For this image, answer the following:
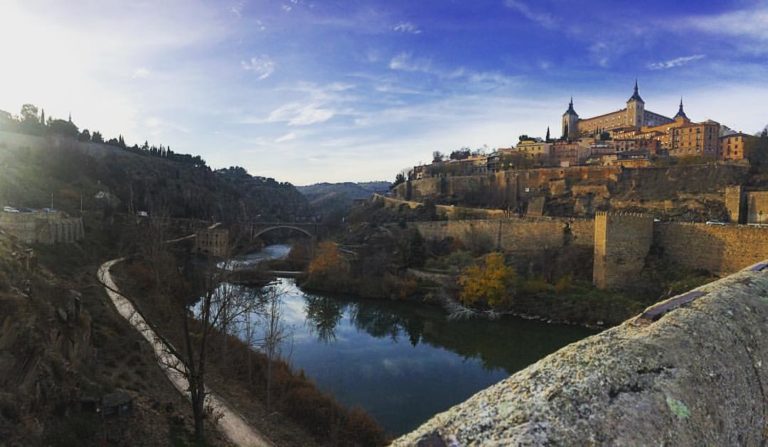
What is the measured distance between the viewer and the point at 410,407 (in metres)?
13.4

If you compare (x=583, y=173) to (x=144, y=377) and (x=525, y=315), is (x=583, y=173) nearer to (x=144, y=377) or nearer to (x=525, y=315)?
(x=525, y=315)

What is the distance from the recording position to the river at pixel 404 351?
14.1 meters

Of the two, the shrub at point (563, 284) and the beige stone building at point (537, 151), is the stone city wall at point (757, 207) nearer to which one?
the shrub at point (563, 284)

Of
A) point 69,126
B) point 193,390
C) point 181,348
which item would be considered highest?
point 69,126

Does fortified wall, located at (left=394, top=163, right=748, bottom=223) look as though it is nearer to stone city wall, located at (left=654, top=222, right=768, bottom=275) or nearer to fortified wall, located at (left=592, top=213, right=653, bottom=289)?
stone city wall, located at (left=654, top=222, right=768, bottom=275)

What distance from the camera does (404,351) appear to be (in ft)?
63.1

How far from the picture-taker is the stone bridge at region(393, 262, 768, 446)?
4.17 ft

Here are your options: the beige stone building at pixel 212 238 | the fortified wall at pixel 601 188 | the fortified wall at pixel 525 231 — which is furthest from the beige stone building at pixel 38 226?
the fortified wall at pixel 601 188

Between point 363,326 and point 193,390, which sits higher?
point 193,390

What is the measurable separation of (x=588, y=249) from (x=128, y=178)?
5791 cm

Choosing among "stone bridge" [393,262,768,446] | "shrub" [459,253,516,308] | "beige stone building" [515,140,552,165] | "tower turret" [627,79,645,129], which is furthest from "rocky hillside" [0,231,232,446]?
"tower turret" [627,79,645,129]

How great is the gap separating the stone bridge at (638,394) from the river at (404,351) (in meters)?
11.0

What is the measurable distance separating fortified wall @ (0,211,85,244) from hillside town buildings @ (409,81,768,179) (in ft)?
140

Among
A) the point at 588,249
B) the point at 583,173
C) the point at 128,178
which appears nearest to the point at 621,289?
the point at 588,249
